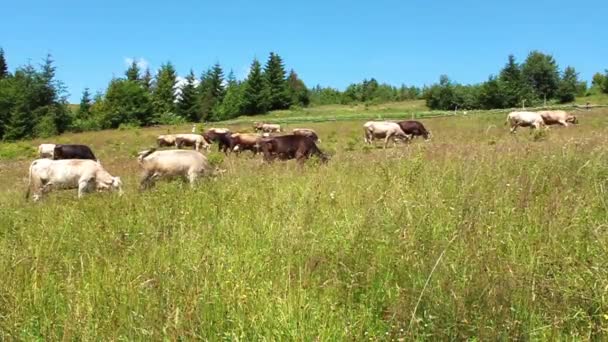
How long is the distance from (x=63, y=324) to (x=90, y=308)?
224 millimetres

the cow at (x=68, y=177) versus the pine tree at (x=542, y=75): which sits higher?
the pine tree at (x=542, y=75)

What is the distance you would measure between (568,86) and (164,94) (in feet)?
203

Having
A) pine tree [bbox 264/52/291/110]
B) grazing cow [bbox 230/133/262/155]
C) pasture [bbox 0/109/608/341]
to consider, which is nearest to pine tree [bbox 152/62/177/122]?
pine tree [bbox 264/52/291/110]

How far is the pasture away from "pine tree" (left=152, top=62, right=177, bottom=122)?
7331cm

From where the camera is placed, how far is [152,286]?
3676 millimetres

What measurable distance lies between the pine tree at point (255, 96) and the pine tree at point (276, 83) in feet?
3.19

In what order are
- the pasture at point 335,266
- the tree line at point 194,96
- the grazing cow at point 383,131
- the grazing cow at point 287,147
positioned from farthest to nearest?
the tree line at point 194,96 < the grazing cow at point 383,131 < the grazing cow at point 287,147 < the pasture at point 335,266

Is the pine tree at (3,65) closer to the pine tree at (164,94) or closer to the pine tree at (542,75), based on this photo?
the pine tree at (164,94)

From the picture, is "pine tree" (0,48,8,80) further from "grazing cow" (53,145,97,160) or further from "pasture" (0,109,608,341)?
"pasture" (0,109,608,341)

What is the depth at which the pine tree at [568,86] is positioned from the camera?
7737cm

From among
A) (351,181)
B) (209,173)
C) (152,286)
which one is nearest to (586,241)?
(152,286)

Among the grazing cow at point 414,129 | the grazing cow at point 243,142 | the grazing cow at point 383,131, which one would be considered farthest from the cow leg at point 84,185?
the grazing cow at point 414,129

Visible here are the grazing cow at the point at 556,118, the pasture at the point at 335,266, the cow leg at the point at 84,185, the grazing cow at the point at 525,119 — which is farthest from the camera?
the grazing cow at the point at 556,118

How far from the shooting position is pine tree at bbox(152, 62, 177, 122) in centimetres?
7788
